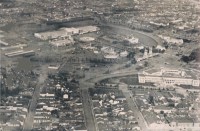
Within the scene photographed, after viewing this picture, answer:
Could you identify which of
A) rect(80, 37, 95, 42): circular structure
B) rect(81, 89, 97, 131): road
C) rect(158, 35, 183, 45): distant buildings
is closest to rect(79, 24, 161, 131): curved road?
rect(81, 89, 97, 131): road

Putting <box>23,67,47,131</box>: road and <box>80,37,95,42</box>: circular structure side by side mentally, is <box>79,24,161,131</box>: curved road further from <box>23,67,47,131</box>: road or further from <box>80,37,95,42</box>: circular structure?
<box>80,37,95,42</box>: circular structure

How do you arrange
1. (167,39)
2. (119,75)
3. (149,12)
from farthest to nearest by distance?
(149,12) → (167,39) → (119,75)

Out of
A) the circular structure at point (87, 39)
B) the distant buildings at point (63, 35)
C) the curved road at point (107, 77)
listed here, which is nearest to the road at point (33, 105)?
the curved road at point (107, 77)

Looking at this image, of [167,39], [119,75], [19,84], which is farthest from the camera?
[167,39]

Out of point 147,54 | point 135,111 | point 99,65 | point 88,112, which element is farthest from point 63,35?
point 135,111

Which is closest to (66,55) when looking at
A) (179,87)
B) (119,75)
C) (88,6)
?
(119,75)

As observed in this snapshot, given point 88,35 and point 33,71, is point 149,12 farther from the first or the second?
point 33,71

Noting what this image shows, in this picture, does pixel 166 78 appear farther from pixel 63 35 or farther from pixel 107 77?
pixel 63 35
